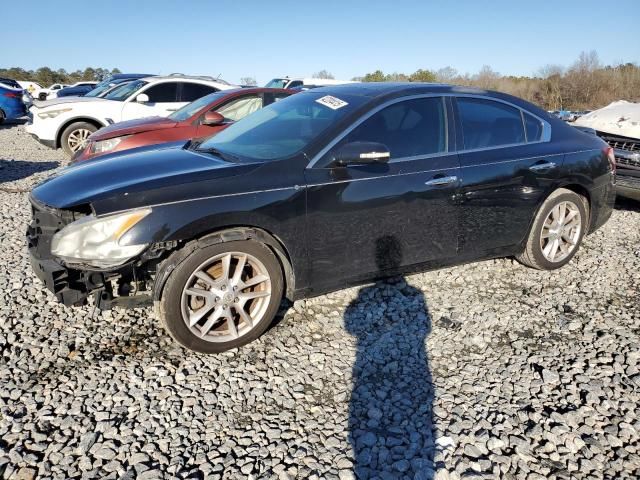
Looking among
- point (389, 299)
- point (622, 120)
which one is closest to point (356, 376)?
point (389, 299)

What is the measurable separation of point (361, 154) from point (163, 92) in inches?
Result: 302

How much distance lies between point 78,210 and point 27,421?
1167 millimetres

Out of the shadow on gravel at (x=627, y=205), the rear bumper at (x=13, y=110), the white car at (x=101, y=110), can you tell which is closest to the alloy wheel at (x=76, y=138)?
the white car at (x=101, y=110)

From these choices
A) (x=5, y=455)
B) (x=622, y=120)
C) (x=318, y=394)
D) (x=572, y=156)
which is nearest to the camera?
(x=5, y=455)

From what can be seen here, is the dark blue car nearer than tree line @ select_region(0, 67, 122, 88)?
Yes

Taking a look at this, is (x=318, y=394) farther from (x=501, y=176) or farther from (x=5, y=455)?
(x=501, y=176)

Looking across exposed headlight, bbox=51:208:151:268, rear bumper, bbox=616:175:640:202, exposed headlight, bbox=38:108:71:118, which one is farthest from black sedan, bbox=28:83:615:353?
exposed headlight, bbox=38:108:71:118

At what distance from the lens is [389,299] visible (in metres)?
3.67

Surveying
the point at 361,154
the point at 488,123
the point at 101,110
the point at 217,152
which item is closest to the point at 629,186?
the point at 488,123

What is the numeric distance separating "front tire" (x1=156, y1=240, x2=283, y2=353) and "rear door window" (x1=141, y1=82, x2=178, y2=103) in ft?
24.7

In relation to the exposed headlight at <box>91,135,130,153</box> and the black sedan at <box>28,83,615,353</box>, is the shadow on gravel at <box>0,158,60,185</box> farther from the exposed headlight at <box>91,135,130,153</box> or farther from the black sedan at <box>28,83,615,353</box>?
the black sedan at <box>28,83,615,353</box>

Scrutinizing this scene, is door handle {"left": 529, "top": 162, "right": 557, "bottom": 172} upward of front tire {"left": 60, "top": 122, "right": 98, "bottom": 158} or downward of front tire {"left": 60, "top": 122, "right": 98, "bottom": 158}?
downward

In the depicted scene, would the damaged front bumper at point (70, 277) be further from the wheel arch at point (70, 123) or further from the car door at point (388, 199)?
the wheel arch at point (70, 123)

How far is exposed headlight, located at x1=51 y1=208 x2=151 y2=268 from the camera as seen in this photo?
2523 millimetres
